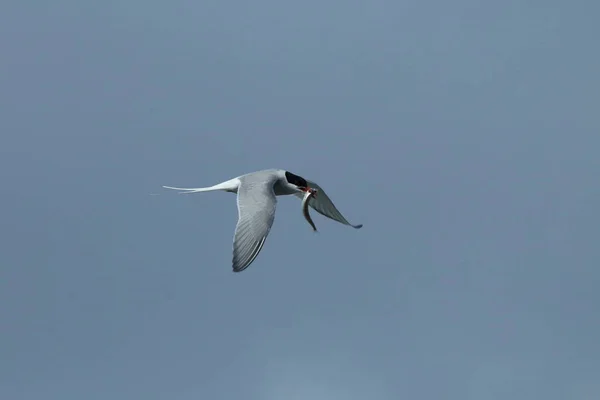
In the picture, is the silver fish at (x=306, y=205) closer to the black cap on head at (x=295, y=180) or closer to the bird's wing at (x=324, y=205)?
the black cap on head at (x=295, y=180)

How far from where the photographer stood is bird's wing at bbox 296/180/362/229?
1641 inches

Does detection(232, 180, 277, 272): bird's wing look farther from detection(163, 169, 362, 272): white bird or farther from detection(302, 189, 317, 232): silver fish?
detection(302, 189, 317, 232): silver fish

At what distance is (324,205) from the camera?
42.2m

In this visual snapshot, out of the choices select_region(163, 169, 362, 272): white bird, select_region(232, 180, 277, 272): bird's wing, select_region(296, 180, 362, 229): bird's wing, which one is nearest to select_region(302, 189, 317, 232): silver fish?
select_region(163, 169, 362, 272): white bird

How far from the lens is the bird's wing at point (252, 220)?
33.5m

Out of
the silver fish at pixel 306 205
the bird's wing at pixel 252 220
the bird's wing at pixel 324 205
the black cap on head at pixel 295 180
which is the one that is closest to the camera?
the bird's wing at pixel 252 220

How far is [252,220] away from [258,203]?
1168mm

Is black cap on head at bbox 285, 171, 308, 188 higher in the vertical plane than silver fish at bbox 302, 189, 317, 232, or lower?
higher

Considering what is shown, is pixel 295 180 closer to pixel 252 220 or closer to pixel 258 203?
pixel 258 203

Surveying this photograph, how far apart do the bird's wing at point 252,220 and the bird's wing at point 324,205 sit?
13.5 feet

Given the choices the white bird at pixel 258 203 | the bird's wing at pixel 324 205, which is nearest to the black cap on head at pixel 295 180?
the white bird at pixel 258 203

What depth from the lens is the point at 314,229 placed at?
37.0 metres

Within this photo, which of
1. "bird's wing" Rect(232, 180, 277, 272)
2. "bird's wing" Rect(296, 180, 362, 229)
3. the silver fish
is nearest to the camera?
"bird's wing" Rect(232, 180, 277, 272)


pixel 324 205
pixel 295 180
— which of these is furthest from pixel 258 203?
pixel 324 205
